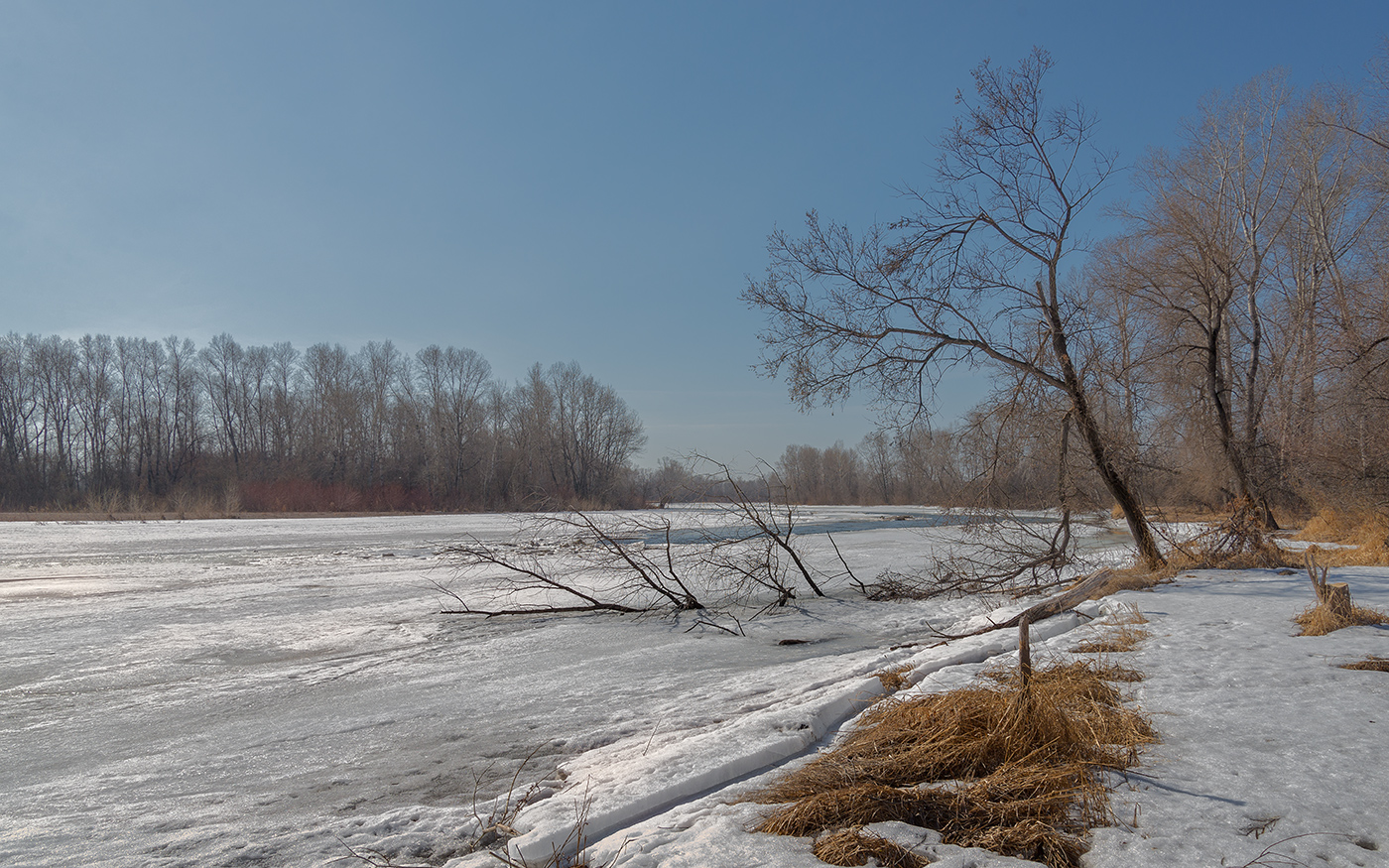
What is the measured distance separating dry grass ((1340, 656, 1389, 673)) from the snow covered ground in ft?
0.61

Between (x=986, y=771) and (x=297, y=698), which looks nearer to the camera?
(x=986, y=771)

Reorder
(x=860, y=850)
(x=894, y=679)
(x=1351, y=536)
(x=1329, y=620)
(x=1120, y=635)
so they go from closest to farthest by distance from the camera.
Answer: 1. (x=860, y=850)
2. (x=894, y=679)
3. (x=1329, y=620)
4. (x=1120, y=635)
5. (x=1351, y=536)

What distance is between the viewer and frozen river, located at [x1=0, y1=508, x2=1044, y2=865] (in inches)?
153

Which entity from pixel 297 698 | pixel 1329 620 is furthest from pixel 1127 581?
pixel 297 698

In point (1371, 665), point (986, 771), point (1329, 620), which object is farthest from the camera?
point (1329, 620)

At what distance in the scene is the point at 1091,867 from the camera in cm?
246

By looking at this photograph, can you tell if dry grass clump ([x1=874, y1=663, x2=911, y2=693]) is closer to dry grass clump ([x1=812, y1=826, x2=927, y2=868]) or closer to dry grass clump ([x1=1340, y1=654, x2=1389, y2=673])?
dry grass clump ([x1=812, y1=826, x2=927, y2=868])

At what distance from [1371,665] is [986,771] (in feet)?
10.9

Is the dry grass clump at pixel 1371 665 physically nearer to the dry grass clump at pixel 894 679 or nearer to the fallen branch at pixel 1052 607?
the fallen branch at pixel 1052 607

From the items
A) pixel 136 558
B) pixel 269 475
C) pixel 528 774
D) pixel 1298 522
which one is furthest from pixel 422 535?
pixel 269 475

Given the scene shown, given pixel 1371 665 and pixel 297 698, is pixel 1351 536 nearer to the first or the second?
pixel 1371 665

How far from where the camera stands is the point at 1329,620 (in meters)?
5.75

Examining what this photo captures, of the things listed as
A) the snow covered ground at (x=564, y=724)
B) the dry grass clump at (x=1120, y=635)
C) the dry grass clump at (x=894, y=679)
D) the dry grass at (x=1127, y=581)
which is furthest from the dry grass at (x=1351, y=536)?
the dry grass clump at (x=894, y=679)

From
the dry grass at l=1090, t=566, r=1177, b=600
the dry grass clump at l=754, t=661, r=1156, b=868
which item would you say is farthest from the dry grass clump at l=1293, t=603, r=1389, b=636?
the dry grass clump at l=754, t=661, r=1156, b=868
